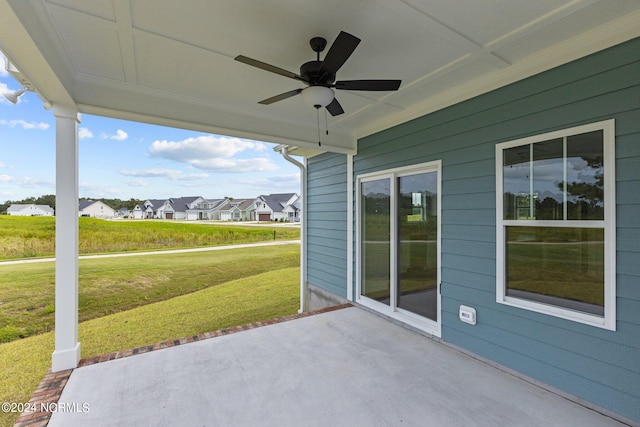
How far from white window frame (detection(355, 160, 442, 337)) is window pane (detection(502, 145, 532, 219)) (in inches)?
27.3

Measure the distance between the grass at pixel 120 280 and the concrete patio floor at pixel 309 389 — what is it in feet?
9.45

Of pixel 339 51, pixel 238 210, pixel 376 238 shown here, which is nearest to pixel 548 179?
pixel 339 51

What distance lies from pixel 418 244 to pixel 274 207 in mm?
10707

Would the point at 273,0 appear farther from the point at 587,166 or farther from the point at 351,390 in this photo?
the point at 351,390

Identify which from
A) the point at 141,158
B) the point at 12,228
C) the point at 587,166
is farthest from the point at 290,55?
the point at 141,158

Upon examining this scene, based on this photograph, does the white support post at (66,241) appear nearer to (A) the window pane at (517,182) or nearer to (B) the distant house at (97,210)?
(B) the distant house at (97,210)

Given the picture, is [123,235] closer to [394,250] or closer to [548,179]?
[394,250]

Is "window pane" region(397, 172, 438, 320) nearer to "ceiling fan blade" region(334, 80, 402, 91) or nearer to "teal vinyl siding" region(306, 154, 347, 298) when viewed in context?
"teal vinyl siding" region(306, 154, 347, 298)

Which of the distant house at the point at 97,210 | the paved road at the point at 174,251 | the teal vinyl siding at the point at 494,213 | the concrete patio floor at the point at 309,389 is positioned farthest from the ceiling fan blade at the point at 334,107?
the distant house at the point at 97,210

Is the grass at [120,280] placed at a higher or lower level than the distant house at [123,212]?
lower

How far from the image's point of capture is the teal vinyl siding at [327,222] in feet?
15.9

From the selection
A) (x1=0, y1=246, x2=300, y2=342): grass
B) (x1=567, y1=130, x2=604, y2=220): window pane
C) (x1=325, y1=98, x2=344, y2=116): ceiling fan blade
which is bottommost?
(x1=0, y1=246, x2=300, y2=342): grass

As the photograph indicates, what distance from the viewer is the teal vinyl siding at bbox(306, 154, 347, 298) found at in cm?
485

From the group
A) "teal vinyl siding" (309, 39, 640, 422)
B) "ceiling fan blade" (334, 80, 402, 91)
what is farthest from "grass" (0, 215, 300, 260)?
"teal vinyl siding" (309, 39, 640, 422)
